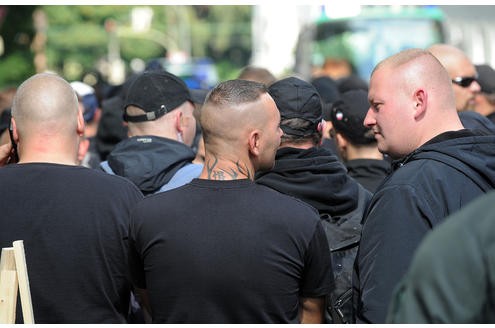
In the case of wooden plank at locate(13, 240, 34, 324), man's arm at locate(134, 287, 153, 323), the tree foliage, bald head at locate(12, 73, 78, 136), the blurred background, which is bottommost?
the tree foliage

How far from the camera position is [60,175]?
3545 mm

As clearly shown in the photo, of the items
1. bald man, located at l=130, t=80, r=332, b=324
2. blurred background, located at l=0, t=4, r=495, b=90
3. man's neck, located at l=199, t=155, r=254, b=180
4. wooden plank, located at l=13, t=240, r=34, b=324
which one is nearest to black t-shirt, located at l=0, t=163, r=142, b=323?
bald man, located at l=130, t=80, r=332, b=324

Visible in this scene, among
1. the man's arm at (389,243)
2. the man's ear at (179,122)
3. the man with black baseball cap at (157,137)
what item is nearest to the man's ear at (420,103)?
the man's arm at (389,243)

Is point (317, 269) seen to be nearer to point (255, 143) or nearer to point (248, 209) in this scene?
point (248, 209)

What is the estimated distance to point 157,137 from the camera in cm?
469

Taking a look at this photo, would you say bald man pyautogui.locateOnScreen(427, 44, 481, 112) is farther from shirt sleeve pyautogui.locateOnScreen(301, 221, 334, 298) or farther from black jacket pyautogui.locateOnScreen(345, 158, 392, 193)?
shirt sleeve pyautogui.locateOnScreen(301, 221, 334, 298)

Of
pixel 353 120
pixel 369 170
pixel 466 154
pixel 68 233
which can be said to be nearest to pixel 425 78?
pixel 466 154

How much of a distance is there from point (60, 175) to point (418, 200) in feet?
5.18

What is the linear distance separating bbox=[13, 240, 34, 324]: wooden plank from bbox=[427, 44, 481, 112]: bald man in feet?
13.0

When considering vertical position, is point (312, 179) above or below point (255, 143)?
below

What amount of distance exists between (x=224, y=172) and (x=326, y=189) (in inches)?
29.0

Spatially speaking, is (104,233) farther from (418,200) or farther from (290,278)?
(418,200)

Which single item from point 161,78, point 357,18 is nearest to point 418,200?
point 161,78

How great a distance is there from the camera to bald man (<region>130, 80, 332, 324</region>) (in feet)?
10.2
